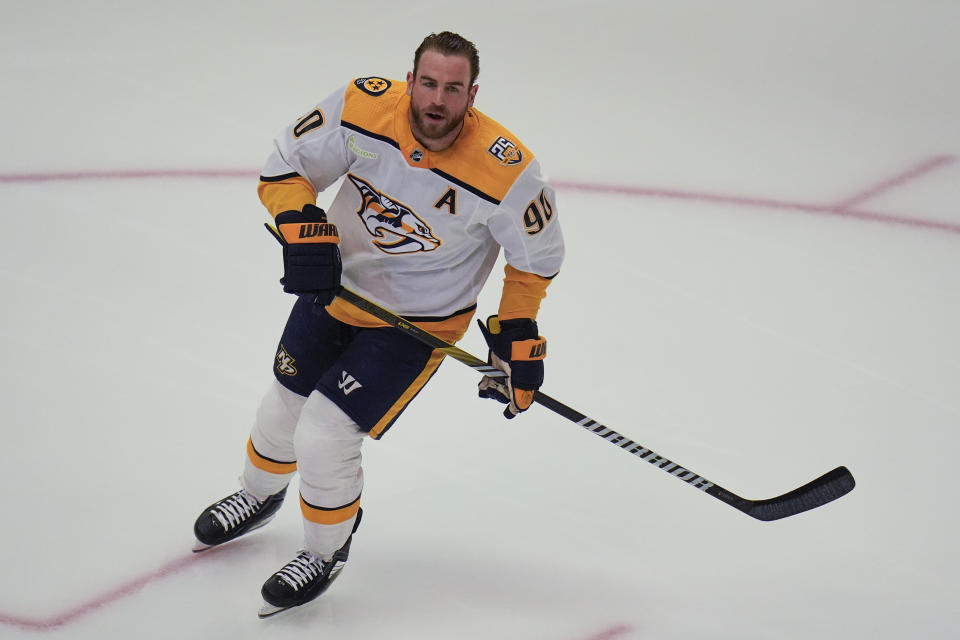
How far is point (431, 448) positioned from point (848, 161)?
2.44 m

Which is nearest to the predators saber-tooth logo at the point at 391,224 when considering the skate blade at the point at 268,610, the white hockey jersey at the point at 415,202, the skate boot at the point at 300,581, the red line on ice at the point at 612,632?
the white hockey jersey at the point at 415,202

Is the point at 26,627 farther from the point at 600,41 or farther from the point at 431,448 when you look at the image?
the point at 600,41

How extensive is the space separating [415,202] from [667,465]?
0.83m

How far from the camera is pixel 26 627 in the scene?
241 cm

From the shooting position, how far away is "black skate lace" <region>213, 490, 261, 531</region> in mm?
2672

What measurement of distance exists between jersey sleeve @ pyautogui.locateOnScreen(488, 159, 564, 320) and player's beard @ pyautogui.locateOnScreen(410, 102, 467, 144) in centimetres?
17

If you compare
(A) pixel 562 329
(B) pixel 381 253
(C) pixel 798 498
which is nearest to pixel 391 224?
(B) pixel 381 253

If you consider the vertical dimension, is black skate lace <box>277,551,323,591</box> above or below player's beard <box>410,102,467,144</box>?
below

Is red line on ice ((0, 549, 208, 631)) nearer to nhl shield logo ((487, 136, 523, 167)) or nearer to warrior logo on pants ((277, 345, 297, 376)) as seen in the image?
warrior logo on pants ((277, 345, 297, 376))

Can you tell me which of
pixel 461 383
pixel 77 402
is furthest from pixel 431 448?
pixel 77 402

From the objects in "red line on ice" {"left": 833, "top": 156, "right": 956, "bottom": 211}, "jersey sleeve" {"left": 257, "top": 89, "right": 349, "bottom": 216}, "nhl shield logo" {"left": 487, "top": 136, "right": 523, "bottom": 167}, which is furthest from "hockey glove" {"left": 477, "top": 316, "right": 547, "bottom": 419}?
"red line on ice" {"left": 833, "top": 156, "right": 956, "bottom": 211}

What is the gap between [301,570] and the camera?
99.2 inches

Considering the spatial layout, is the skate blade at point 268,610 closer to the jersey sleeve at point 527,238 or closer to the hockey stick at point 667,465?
the hockey stick at point 667,465

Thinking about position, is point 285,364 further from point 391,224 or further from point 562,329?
point 562,329
